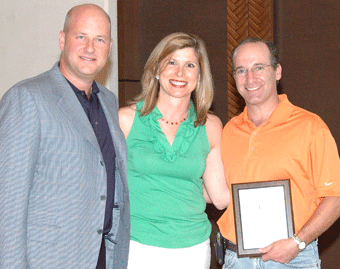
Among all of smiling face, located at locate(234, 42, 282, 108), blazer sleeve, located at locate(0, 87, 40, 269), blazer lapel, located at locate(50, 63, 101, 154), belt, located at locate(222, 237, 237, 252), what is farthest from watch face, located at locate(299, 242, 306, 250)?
blazer sleeve, located at locate(0, 87, 40, 269)

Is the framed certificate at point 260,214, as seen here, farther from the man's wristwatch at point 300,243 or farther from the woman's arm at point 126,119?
the woman's arm at point 126,119

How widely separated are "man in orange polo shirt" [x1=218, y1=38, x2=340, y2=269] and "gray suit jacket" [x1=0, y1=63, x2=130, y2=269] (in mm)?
795

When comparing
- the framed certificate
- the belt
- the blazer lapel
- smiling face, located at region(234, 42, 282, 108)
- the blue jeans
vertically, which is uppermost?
smiling face, located at region(234, 42, 282, 108)

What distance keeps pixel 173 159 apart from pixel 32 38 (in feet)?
7.76

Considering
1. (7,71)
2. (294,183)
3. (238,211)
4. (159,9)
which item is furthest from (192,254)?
(7,71)

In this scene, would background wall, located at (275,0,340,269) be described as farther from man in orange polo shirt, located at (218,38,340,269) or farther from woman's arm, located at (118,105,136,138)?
woman's arm, located at (118,105,136,138)

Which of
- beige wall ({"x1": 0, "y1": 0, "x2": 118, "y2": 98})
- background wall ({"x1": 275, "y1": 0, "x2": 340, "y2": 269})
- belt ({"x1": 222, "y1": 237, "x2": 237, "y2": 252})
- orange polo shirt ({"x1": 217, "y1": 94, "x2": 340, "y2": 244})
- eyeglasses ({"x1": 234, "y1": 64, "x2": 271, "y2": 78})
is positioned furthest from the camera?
beige wall ({"x1": 0, "y1": 0, "x2": 118, "y2": 98})

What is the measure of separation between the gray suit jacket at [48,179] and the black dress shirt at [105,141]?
0.41ft

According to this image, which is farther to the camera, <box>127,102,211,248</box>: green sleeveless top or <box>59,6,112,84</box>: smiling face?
<box>127,102,211,248</box>: green sleeveless top

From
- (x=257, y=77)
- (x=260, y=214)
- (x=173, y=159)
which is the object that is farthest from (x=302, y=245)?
(x=257, y=77)

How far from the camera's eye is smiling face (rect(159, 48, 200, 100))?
2.66 meters

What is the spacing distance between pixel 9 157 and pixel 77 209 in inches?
16.0

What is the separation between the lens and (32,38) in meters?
4.20

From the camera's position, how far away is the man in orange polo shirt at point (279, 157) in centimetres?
225
